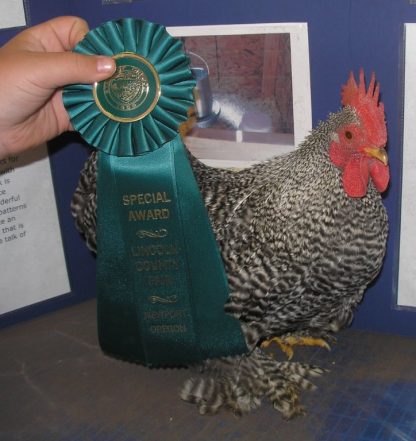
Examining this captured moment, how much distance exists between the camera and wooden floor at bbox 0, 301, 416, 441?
4.61ft

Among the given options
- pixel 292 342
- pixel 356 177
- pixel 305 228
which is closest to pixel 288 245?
pixel 305 228

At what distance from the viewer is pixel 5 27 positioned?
5.40 ft

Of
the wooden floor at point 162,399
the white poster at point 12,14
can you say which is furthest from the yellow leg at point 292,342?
the white poster at point 12,14

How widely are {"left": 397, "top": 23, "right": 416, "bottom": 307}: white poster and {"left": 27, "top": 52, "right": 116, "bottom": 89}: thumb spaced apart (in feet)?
2.07

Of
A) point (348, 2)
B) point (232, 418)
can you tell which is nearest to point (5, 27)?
point (348, 2)

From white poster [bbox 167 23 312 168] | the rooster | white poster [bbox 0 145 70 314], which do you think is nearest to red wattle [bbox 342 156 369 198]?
the rooster

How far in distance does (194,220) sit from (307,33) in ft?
1.64

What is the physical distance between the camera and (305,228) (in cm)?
138

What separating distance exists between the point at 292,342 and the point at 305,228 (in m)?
0.45

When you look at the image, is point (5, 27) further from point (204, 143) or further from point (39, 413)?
point (39, 413)

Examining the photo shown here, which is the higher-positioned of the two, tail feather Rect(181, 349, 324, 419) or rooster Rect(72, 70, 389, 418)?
rooster Rect(72, 70, 389, 418)

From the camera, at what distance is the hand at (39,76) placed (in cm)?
124

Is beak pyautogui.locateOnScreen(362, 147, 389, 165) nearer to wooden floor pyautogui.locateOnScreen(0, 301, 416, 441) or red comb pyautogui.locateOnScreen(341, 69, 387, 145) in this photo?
red comb pyautogui.locateOnScreen(341, 69, 387, 145)

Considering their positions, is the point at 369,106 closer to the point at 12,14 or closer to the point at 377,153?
the point at 377,153
